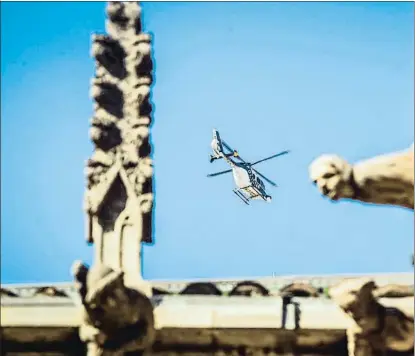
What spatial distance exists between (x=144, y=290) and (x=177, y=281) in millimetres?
351

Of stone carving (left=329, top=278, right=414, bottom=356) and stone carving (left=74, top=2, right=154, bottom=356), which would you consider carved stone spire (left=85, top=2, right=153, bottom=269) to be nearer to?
stone carving (left=74, top=2, right=154, bottom=356)

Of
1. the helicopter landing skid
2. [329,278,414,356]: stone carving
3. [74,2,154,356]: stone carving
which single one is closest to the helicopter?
the helicopter landing skid

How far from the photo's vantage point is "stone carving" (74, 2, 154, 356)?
31.6 feet

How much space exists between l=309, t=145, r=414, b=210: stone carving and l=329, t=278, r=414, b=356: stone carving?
59 cm

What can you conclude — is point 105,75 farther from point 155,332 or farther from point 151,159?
point 155,332

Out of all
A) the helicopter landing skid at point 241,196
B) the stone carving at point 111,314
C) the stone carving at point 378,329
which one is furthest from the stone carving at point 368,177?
the helicopter landing skid at point 241,196

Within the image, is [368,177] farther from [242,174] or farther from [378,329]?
[242,174]

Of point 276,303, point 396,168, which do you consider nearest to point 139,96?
point 276,303

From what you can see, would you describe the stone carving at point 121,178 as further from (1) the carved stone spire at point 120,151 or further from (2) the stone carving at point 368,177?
(2) the stone carving at point 368,177

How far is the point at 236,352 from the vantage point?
9.83 meters

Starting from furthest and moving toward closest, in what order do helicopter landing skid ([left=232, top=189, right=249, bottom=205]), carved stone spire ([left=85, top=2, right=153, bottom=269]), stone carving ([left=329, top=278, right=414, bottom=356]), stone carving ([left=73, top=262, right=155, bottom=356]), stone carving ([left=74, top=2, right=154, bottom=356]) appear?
1. helicopter landing skid ([left=232, top=189, right=249, bottom=205])
2. carved stone spire ([left=85, top=2, right=153, bottom=269])
3. stone carving ([left=74, top=2, right=154, bottom=356])
4. stone carving ([left=73, top=262, right=155, bottom=356])
5. stone carving ([left=329, top=278, right=414, bottom=356])

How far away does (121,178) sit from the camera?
11.0 meters

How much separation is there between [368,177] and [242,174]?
6111 mm

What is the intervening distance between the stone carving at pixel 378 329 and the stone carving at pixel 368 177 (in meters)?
0.59
